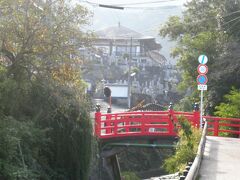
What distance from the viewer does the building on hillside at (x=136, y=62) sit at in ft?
225

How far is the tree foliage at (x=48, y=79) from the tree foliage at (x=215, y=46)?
1304 cm

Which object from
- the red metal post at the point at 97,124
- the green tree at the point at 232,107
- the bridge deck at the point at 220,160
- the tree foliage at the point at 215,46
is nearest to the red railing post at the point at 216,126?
the bridge deck at the point at 220,160

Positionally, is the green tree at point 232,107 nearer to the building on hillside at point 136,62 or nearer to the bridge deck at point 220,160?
the bridge deck at point 220,160

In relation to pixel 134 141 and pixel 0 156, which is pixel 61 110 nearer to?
pixel 0 156

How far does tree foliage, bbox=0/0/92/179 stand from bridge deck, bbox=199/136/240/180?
163 inches

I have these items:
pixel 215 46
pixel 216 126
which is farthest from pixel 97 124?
pixel 215 46

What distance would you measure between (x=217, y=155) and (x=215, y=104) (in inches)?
498

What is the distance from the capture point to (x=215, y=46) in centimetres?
2908

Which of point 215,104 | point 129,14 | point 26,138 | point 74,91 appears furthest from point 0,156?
point 129,14

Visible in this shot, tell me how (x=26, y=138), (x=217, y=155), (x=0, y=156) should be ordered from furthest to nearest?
(x=217, y=155), (x=26, y=138), (x=0, y=156)

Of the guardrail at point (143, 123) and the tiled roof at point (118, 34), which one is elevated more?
the tiled roof at point (118, 34)

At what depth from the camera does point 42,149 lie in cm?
1438

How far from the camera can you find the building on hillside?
68.6m

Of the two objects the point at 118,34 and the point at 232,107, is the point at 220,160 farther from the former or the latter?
the point at 118,34
